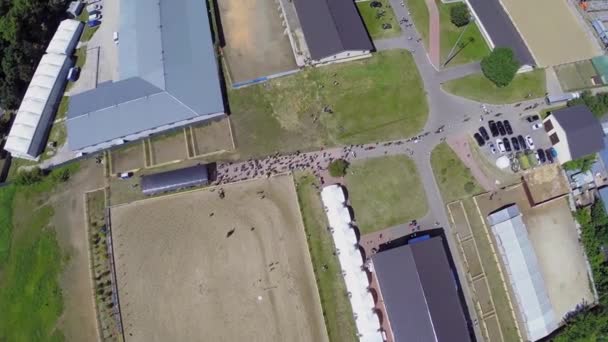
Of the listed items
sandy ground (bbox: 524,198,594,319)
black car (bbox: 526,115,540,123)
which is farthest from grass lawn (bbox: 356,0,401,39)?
sandy ground (bbox: 524,198,594,319)

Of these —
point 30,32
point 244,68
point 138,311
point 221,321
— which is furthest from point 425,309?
point 30,32

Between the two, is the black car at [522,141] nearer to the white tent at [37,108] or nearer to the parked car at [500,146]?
the parked car at [500,146]

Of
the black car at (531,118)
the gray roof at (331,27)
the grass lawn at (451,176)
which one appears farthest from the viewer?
the black car at (531,118)

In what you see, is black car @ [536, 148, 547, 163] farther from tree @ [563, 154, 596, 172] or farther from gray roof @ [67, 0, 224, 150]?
gray roof @ [67, 0, 224, 150]

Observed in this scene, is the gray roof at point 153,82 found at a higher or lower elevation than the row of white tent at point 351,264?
higher

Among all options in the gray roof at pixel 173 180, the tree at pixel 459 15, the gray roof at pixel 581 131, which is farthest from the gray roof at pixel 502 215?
the gray roof at pixel 173 180

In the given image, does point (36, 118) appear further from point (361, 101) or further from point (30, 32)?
point (361, 101)
